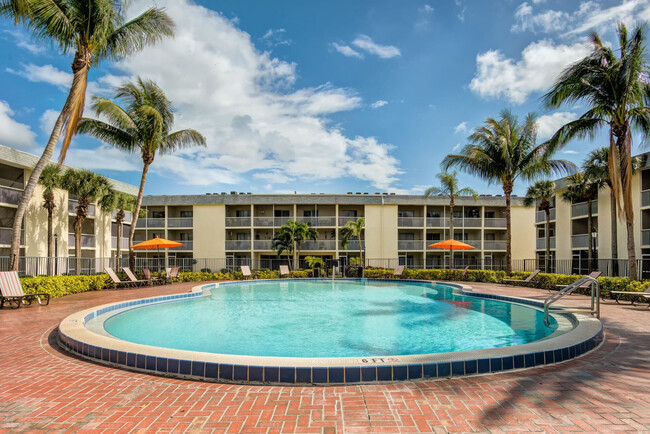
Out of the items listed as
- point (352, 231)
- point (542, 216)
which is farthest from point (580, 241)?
point (352, 231)

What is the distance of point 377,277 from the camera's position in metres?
23.3

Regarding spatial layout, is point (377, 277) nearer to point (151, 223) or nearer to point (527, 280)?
point (527, 280)

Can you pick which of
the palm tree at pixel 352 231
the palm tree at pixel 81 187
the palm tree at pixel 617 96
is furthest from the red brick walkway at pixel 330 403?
the palm tree at pixel 352 231

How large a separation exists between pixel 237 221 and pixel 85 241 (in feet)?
37.0

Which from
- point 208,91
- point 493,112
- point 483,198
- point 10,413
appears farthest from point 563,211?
point 10,413

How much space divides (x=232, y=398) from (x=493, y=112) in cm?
2041

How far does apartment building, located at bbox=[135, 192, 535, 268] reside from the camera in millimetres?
31344

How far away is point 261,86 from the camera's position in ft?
56.8

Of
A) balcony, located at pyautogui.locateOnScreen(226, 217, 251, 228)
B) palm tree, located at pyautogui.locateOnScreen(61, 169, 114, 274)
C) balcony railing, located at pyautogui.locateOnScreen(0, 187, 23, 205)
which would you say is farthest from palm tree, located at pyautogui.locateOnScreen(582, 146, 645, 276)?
balcony railing, located at pyautogui.locateOnScreen(0, 187, 23, 205)

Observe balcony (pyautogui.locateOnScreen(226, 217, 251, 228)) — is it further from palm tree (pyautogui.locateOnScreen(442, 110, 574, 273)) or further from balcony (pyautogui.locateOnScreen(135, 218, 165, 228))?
palm tree (pyautogui.locateOnScreen(442, 110, 574, 273))

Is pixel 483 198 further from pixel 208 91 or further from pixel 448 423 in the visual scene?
pixel 448 423

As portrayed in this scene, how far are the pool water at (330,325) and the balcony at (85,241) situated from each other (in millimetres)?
15760

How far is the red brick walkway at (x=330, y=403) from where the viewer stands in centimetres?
317

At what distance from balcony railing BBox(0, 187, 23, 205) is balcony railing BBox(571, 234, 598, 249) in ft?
116
